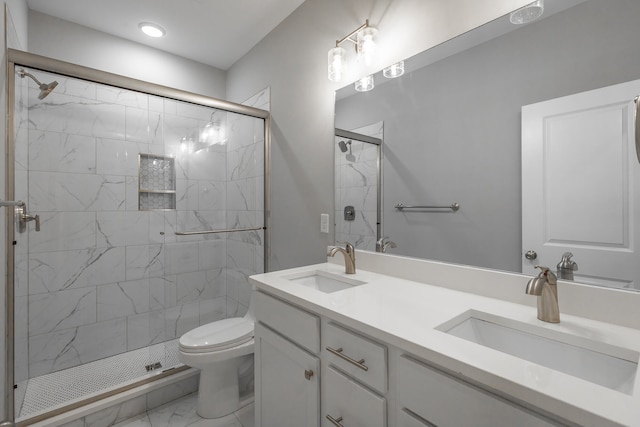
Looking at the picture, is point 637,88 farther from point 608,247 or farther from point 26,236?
point 26,236

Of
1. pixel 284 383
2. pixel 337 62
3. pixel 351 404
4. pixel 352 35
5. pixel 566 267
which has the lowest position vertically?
pixel 284 383

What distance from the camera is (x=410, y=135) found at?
4.63 ft

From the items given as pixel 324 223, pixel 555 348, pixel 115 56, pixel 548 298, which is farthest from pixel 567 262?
pixel 115 56

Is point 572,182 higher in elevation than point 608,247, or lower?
higher

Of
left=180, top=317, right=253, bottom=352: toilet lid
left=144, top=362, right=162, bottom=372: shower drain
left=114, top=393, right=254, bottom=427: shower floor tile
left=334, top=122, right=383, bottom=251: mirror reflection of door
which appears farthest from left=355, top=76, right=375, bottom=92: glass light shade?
left=144, top=362, right=162, bottom=372: shower drain

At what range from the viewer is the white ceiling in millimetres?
1979

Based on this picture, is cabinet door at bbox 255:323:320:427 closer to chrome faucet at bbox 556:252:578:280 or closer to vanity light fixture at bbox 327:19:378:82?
chrome faucet at bbox 556:252:578:280

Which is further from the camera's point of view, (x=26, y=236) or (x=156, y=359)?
(x=156, y=359)

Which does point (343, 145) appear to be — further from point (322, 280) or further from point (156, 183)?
point (156, 183)

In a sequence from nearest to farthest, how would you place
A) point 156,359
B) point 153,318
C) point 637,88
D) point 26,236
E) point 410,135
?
point 637,88 → point 410,135 → point 26,236 → point 156,359 → point 153,318

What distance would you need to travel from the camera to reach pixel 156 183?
2.14m

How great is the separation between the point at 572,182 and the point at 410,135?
660mm

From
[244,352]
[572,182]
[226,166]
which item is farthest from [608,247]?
[226,166]

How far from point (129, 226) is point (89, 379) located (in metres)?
1.00
